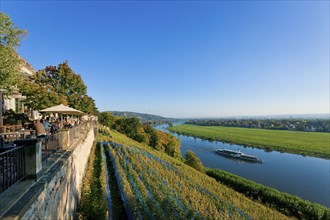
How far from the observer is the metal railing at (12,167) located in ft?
11.7

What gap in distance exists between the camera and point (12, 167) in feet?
12.6

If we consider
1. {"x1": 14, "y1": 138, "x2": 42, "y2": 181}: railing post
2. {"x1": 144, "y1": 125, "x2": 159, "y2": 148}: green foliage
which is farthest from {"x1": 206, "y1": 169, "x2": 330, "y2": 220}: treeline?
{"x1": 144, "y1": 125, "x2": 159, "y2": 148}: green foliage

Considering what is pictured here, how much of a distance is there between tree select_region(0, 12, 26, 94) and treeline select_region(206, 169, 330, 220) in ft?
74.3

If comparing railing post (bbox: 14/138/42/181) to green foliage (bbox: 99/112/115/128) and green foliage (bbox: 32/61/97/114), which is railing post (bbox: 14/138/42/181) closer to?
green foliage (bbox: 32/61/97/114)

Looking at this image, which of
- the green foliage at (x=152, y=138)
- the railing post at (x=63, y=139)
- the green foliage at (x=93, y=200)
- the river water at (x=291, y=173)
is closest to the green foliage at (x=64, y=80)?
the green foliage at (x=93, y=200)

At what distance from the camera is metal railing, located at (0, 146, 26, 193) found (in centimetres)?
356

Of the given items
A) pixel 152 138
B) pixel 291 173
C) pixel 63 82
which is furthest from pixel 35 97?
pixel 291 173

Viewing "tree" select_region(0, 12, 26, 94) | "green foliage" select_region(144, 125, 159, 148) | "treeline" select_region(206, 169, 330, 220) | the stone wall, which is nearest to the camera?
the stone wall

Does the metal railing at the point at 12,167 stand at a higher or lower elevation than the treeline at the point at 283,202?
higher

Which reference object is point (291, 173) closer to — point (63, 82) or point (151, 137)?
point (151, 137)

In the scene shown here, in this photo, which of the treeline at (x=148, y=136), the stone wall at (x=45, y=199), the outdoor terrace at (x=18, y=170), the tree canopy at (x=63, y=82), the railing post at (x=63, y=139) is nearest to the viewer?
the stone wall at (x=45, y=199)

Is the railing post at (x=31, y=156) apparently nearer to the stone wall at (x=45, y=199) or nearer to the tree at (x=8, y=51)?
the stone wall at (x=45, y=199)

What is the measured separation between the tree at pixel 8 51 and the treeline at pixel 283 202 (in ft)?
74.3

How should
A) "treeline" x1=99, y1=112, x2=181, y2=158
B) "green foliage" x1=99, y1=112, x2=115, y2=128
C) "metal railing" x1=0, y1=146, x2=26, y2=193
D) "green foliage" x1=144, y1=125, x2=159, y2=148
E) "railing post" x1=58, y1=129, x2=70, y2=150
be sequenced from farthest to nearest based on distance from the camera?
"green foliage" x1=99, y1=112, x2=115, y2=128 < "green foliage" x1=144, y1=125, x2=159, y2=148 < "treeline" x1=99, y1=112, x2=181, y2=158 < "railing post" x1=58, y1=129, x2=70, y2=150 < "metal railing" x1=0, y1=146, x2=26, y2=193
